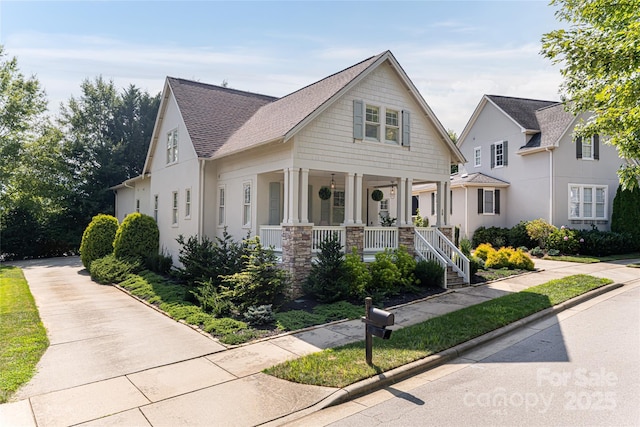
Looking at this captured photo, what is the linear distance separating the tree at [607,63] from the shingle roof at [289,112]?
5.54 meters

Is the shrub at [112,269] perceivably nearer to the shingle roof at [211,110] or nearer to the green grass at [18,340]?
the green grass at [18,340]

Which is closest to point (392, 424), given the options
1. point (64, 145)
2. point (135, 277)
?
point (135, 277)

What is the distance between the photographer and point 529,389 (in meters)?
5.55

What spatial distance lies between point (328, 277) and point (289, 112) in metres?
6.38

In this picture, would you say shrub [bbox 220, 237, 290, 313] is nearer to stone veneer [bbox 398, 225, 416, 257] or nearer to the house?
stone veneer [bbox 398, 225, 416, 257]

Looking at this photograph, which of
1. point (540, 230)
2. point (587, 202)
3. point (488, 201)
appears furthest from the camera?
point (488, 201)

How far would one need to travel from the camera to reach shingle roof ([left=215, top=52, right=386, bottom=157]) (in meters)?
12.7

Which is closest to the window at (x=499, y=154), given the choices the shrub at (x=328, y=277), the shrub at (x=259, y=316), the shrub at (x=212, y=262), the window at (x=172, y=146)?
the shrub at (x=328, y=277)

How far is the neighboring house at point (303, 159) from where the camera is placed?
1244 cm

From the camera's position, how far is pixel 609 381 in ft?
18.6

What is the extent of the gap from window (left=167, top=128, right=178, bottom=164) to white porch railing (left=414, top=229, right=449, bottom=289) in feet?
36.1

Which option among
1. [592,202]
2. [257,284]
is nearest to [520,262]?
[592,202]

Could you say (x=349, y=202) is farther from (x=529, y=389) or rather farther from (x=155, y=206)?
(x=155, y=206)

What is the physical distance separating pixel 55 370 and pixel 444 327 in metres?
7.02
